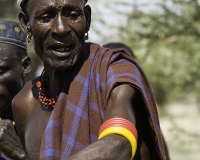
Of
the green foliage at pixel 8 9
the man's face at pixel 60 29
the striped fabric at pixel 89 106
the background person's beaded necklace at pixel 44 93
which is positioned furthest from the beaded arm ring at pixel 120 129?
the green foliage at pixel 8 9

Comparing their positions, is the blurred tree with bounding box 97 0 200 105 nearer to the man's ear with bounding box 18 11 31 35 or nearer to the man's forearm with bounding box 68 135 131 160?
the man's ear with bounding box 18 11 31 35

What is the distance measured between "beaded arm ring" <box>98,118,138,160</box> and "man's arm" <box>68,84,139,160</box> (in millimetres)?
22

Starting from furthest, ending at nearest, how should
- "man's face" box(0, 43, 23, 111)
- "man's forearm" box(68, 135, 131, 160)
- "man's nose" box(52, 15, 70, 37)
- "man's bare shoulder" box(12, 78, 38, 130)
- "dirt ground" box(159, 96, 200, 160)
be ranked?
"dirt ground" box(159, 96, 200, 160), "man's face" box(0, 43, 23, 111), "man's bare shoulder" box(12, 78, 38, 130), "man's nose" box(52, 15, 70, 37), "man's forearm" box(68, 135, 131, 160)

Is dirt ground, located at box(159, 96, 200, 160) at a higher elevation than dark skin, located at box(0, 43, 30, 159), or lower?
lower

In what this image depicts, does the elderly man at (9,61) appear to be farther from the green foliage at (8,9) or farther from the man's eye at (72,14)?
the green foliage at (8,9)

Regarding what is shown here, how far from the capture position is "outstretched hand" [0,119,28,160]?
131 inches

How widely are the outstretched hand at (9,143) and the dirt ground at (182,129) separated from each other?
502 centimetres

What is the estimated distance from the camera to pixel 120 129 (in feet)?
8.94

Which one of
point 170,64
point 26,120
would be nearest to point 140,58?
point 170,64

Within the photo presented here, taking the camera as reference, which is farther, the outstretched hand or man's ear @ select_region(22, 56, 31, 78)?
man's ear @ select_region(22, 56, 31, 78)

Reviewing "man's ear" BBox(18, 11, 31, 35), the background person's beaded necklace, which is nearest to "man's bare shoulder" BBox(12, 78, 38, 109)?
the background person's beaded necklace

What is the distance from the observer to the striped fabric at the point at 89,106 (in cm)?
302

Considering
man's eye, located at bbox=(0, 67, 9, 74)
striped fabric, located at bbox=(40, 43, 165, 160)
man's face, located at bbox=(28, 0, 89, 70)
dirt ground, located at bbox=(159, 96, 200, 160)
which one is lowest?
dirt ground, located at bbox=(159, 96, 200, 160)

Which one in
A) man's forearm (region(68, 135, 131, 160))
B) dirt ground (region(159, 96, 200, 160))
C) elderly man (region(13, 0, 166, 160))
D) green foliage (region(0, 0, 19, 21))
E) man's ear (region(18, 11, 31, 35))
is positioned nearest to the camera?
man's forearm (region(68, 135, 131, 160))
